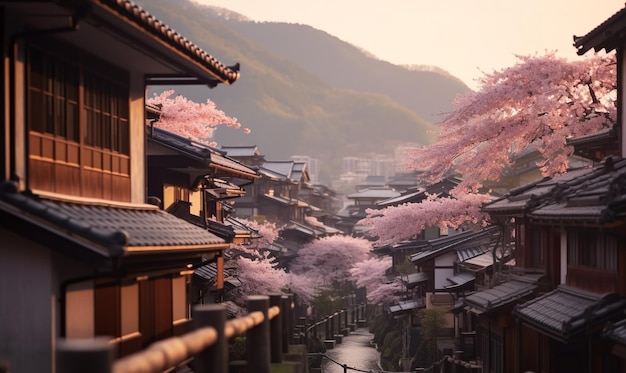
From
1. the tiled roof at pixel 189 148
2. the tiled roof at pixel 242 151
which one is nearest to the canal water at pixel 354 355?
the tiled roof at pixel 242 151

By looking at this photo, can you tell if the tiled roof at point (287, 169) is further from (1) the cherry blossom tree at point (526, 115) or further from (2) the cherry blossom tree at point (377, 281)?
(1) the cherry blossom tree at point (526, 115)

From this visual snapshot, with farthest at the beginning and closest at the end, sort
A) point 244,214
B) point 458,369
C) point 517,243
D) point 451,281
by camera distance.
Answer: point 244,214 → point 451,281 → point 458,369 → point 517,243

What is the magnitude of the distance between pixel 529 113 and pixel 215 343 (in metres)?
27.7

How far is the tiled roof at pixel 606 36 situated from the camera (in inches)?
768

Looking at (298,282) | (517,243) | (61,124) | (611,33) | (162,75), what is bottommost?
(298,282)

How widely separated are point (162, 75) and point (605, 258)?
983cm

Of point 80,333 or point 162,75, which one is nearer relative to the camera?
point 80,333

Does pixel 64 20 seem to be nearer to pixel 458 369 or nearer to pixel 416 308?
pixel 458 369

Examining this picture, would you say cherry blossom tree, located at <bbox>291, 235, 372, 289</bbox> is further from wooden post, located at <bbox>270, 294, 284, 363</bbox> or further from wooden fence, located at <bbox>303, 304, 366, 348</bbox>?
wooden post, located at <bbox>270, 294, 284, 363</bbox>

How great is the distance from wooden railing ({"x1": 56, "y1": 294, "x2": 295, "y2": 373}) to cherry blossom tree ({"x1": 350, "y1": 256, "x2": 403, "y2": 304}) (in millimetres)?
47066

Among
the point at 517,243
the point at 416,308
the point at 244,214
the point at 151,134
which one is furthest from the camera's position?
the point at 244,214

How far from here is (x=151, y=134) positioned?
70.0 feet

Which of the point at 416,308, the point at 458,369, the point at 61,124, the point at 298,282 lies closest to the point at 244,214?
the point at 298,282

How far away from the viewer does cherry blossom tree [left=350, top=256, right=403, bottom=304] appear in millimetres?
58969
